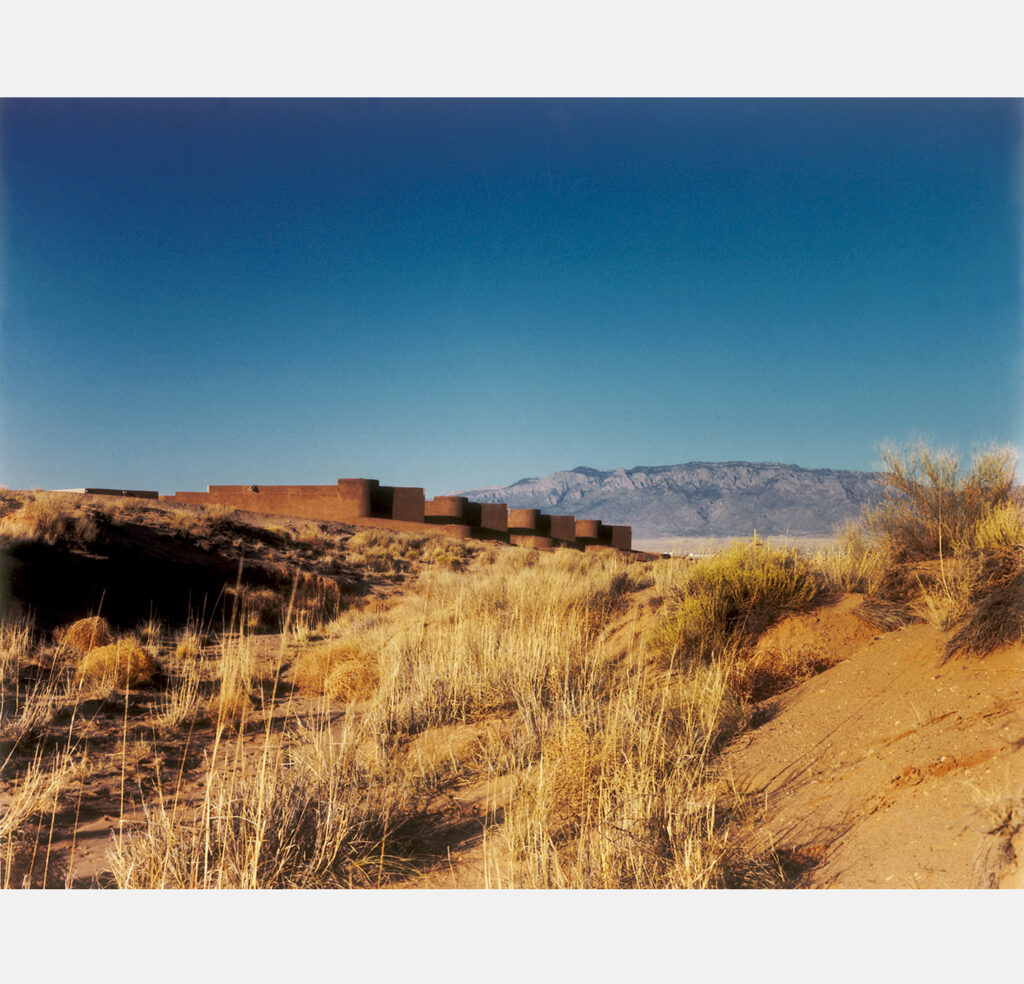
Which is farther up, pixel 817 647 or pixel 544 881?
pixel 817 647

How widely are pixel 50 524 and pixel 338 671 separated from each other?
736cm

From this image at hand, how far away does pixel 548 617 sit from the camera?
321 inches

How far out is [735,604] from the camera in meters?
7.00

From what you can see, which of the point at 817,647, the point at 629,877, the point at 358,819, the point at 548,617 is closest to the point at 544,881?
the point at 629,877

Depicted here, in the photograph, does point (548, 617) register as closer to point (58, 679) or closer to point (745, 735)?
point (745, 735)

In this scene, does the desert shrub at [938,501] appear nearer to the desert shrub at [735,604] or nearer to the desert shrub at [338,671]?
the desert shrub at [735,604]

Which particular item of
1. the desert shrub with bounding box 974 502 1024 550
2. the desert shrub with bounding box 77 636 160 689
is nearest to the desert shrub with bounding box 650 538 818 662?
the desert shrub with bounding box 974 502 1024 550

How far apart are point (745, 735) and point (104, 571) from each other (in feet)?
35.2

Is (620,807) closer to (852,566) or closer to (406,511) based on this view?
(852,566)

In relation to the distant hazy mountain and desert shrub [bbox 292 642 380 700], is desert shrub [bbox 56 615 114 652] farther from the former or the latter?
the distant hazy mountain

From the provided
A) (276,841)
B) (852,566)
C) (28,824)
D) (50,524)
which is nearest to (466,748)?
(276,841)

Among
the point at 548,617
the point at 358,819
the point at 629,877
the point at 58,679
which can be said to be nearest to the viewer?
the point at 629,877

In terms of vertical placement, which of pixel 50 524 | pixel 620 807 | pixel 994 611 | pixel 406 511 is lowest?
pixel 620 807

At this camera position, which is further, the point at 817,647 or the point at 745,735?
the point at 817,647
